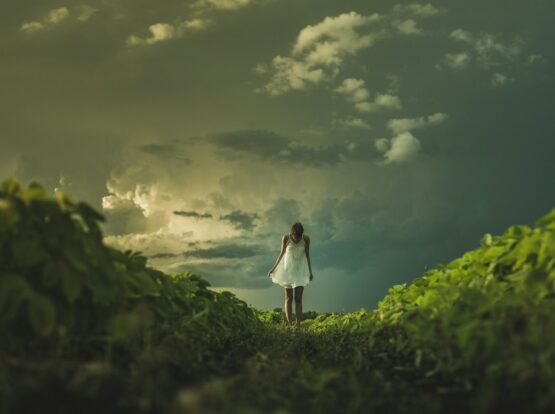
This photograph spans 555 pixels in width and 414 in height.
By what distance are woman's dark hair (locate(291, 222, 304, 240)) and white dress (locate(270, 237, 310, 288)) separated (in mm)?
276

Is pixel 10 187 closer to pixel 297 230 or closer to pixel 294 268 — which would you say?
pixel 297 230

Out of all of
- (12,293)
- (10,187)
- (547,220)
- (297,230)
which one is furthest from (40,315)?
(297,230)

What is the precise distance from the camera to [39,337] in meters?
3.86

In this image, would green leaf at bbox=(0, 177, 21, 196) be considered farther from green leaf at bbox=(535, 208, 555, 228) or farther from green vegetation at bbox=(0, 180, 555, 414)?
green leaf at bbox=(535, 208, 555, 228)

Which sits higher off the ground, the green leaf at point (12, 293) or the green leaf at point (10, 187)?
the green leaf at point (10, 187)

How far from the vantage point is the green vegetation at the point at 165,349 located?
3066 millimetres

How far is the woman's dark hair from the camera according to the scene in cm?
1452

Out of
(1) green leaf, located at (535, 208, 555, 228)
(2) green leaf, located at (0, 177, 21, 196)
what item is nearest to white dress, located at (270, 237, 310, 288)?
(1) green leaf, located at (535, 208, 555, 228)

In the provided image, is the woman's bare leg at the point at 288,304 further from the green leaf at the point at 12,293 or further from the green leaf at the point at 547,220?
the green leaf at the point at 12,293

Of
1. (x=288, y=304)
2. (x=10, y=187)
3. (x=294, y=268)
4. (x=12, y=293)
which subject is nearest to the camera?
(x=12, y=293)

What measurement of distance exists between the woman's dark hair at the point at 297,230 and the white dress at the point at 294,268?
276mm

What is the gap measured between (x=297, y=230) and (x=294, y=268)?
1.03 m

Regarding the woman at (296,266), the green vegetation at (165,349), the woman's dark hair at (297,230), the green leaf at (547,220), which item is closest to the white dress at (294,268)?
the woman at (296,266)

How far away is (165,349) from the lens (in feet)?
14.7
